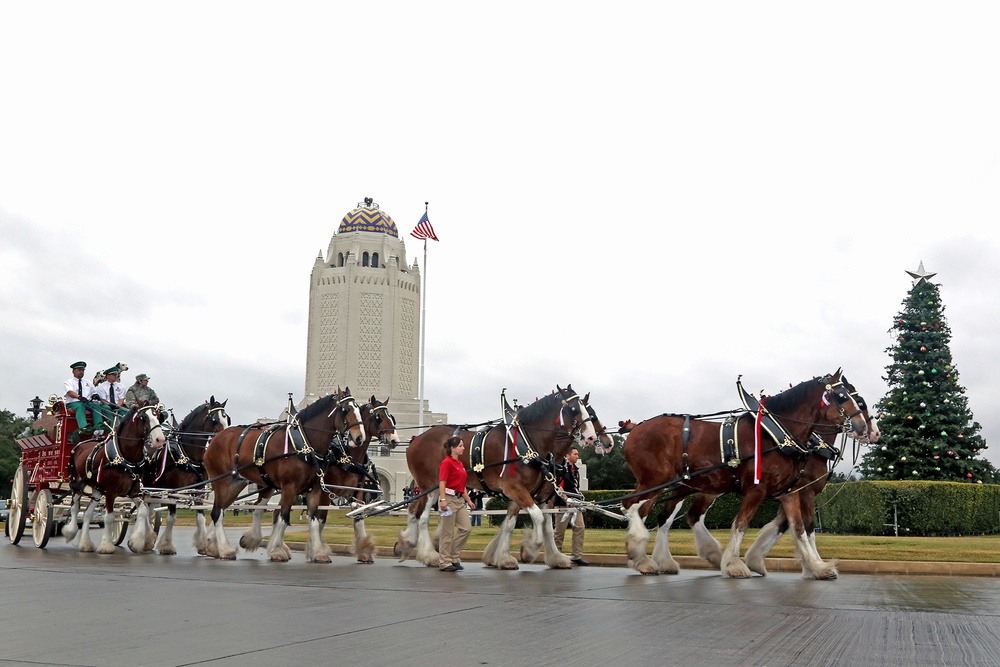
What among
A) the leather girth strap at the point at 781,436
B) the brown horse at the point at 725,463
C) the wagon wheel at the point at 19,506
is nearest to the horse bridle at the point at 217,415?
the wagon wheel at the point at 19,506

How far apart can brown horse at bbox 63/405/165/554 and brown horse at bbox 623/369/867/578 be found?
819 cm

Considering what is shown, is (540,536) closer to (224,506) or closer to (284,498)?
(284,498)

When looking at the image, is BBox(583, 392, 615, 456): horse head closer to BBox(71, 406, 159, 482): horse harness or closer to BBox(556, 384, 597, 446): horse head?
BBox(556, 384, 597, 446): horse head

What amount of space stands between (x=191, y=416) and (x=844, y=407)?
Answer: 1191 centimetres

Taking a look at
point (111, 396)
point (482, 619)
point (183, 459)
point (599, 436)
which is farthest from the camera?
point (111, 396)

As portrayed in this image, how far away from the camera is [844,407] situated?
1237 centimetres

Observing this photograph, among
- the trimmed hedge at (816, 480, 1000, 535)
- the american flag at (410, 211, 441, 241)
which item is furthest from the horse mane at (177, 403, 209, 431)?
the american flag at (410, 211, 441, 241)

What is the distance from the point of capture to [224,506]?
1614 centimetres

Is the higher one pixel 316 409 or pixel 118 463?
pixel 316 409

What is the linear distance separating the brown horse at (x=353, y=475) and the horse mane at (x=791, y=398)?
5.65m

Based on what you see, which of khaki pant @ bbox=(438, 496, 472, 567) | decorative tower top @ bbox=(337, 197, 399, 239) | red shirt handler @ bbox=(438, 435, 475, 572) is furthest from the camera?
decorative tower top @ bbox=(337, 197, 399, 239)

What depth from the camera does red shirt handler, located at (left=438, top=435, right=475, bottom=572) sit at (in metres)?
12.7

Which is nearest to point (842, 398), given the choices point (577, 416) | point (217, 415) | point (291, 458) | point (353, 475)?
point (577, 416)

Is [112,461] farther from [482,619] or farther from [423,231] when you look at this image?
[423,231]
